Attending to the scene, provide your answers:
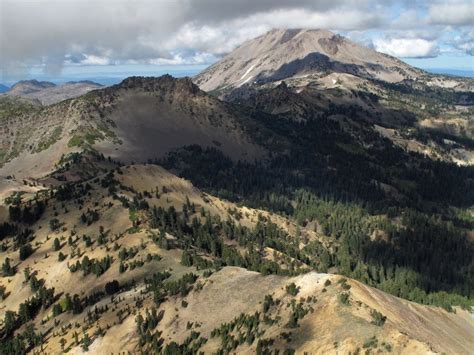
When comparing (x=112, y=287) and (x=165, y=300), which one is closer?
(x=165, y=300)

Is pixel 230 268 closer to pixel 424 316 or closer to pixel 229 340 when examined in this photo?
pixel 229 340

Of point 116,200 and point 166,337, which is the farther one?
point 116,200

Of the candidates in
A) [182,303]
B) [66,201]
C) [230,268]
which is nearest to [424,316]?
[230,268]

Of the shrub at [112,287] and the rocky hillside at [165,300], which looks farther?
the shrub at [112,287]

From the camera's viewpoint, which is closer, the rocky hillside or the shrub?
the rocky hillside

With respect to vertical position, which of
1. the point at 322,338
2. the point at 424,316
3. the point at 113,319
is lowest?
the point at 424,316

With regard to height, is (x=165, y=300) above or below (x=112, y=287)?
above

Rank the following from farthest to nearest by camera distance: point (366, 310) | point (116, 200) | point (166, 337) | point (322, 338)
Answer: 1. point (116, 200)
2. point (166, 337)
3. point (366, 310)
4. point (322, 338)

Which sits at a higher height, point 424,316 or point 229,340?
point 229,340
